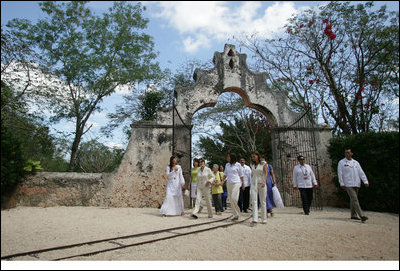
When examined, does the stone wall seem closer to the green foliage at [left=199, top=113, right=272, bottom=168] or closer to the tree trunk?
the tree trunk

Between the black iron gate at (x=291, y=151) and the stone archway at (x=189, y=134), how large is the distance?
36 mm

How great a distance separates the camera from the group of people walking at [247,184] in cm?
574

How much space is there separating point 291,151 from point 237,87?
306 cm

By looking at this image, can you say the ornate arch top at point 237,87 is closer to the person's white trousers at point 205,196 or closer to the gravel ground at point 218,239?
the person's white trousers at point 205,196

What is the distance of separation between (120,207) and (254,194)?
13.9 feet

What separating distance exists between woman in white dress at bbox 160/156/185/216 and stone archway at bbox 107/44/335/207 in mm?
760

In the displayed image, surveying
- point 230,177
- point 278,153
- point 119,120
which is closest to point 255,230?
point 230,177

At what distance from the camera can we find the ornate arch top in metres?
9.67

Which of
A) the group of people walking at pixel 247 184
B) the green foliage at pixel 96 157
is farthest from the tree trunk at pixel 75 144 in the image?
the group of people walking at pixel 247 184

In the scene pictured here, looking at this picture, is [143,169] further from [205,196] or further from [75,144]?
[75,144]

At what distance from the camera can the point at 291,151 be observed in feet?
32.0

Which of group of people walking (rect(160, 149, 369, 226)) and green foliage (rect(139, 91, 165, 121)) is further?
green foliage (rect(139, 91, 165, 121))

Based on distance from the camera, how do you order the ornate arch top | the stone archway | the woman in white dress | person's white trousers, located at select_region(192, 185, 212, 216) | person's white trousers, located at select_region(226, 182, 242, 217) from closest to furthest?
person's white trousers, located at select_region(226, 182, 242, 217)
person's white trousers, located at select_region(192, 185, 212, 216)
the woman in white dress
the stone archway
the ornate arch top

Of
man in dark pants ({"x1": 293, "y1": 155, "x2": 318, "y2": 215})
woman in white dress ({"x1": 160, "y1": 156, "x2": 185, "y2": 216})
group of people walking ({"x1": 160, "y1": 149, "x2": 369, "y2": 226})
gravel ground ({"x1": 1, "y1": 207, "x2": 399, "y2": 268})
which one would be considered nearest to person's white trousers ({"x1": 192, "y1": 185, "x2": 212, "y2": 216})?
group of people walking ({"x1": 160, "y1": 149, "x2": 369, "y2": 226})
